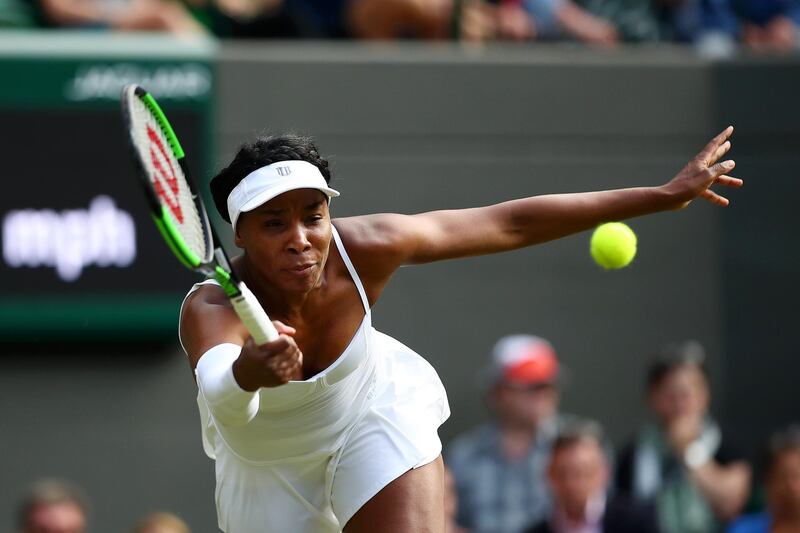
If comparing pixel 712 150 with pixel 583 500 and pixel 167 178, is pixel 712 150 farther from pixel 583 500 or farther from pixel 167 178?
pixel 583 500

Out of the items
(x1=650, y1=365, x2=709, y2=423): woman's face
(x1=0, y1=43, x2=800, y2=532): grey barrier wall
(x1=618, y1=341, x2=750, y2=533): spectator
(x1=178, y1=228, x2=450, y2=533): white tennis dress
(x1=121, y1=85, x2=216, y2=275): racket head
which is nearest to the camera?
(x1=121, y1=85, x2=216, y2=275): racket head

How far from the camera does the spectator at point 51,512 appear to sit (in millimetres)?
6746

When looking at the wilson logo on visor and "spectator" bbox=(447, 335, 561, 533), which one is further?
"spectator" bbox=(447, 335, 561, 533)

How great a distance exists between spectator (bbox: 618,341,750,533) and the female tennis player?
9.34ft

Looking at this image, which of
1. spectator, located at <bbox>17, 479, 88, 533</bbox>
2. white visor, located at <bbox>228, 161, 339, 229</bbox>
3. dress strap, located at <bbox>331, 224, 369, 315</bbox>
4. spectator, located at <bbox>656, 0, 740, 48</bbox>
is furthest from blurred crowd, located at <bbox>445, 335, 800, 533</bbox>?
white visor, located at <bbox>228, 161, 339, 229</bbox>

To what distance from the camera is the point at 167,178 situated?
373cm

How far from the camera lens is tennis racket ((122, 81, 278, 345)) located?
340cm

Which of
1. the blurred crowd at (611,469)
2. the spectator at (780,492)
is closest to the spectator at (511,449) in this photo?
the blurred crowd at (611,469)

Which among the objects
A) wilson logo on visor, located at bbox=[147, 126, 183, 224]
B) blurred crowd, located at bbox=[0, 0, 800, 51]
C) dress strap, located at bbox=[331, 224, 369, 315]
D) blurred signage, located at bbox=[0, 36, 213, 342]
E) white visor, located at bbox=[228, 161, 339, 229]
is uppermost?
wilson logo on visor, located at bbox=[147, 126, 183, 224]

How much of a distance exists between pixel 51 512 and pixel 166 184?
137 inches

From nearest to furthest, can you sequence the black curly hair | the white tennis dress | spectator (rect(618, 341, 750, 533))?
1. the black curly hair
2. the white tennis dress
3. spectator (rect(618, 341, 750, 533))

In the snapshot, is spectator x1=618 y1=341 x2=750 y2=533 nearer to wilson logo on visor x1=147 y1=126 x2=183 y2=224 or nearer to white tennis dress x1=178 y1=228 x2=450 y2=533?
white tennis dress x1=178 y1=228 x2=450 y2=533

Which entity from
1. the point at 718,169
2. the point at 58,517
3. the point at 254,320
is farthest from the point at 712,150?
the point at 58,517

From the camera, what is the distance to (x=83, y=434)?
25.4 ft
